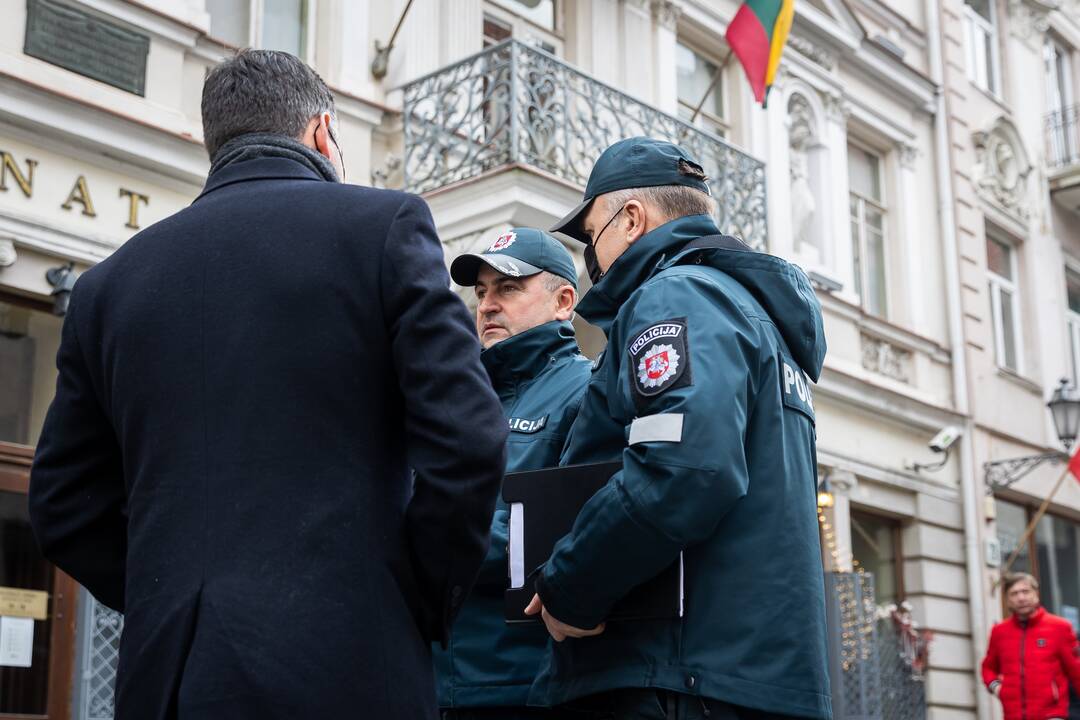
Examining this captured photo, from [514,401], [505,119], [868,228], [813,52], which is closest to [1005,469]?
[868,228]

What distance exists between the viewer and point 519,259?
435 centimetres

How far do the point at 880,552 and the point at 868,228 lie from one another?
3.70m

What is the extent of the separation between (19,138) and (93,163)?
1.59ft

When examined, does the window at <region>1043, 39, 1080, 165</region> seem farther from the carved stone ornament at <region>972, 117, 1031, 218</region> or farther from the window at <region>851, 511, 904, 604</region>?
the window at <region>851, 511, 904, 604</region>

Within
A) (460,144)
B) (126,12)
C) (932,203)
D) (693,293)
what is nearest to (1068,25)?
(932,203)

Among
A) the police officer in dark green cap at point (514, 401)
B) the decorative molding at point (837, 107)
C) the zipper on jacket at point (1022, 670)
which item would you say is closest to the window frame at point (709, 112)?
the decorative molding at point (837, 107)

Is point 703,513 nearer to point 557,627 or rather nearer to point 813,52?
point 557,627

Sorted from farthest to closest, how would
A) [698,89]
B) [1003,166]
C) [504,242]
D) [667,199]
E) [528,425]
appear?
[1003,166] < [698,89] < [504,242] < [528,425] < [667,199]

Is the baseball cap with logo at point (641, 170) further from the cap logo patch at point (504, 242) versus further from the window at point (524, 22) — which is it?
the window at point (524, 22)

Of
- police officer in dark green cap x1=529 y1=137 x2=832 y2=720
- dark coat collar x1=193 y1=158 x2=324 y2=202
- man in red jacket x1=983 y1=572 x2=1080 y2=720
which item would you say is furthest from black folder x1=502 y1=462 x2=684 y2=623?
man in red jacket x1=983 y1=572 x2=1080 y2=720

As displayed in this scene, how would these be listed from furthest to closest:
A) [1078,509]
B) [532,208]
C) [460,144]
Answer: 1. [1078,509]
2. [460,144]
3. [532,208]

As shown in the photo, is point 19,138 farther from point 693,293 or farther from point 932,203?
point 932,203

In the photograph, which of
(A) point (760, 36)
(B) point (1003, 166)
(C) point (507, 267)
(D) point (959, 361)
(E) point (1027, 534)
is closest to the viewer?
(C) point (507, 267)

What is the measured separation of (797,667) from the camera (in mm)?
3027
